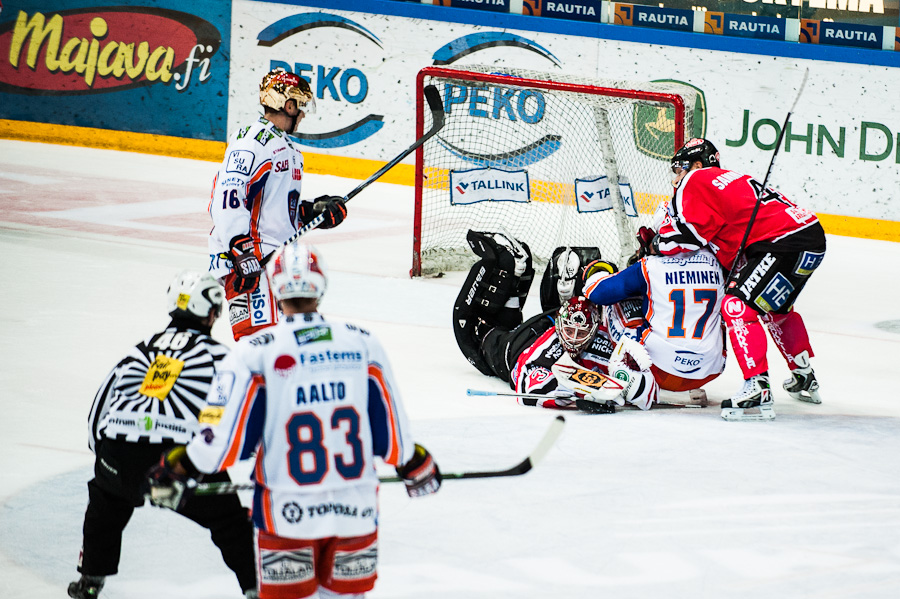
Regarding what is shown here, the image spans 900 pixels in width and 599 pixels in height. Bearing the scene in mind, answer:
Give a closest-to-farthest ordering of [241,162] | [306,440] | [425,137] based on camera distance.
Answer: [306,440], [241,162], [425,137]

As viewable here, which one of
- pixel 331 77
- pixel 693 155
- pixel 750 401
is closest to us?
pixel 750 401

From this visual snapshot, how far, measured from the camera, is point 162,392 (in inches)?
122

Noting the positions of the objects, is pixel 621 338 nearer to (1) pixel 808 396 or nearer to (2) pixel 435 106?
(1) pixel 808 396

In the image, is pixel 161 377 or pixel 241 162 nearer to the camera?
pixel 161 377

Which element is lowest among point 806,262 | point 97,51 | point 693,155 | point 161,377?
point 161,377

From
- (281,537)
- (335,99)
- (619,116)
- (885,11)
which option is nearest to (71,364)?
(281,537)

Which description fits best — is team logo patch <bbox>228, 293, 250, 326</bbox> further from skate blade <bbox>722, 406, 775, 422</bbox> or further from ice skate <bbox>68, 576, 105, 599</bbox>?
skate blade <bbox>722, 406, 775, 422</bbox>

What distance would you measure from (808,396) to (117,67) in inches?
362

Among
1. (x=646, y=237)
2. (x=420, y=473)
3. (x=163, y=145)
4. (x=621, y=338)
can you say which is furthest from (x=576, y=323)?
(x=163, y=145)

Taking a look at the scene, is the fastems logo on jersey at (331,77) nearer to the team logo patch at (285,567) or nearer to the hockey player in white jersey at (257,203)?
the hockey player in white jersey at (257,203)

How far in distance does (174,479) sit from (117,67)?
11146 mm

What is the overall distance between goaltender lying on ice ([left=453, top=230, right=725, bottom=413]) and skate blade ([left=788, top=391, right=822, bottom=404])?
516 mm

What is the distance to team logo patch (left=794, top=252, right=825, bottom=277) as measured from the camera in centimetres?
547

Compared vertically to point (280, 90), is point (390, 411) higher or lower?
lower
